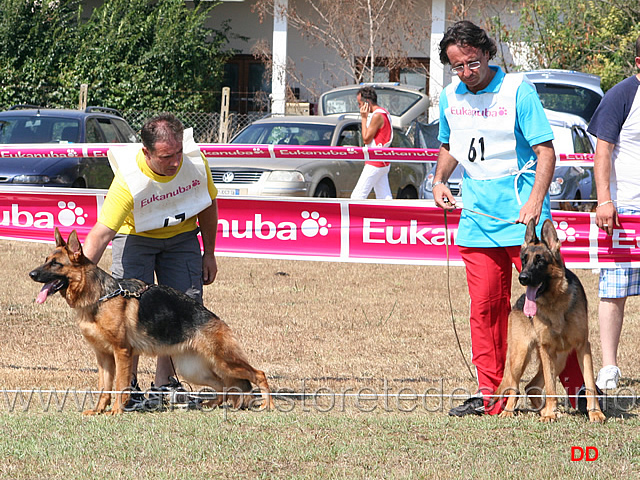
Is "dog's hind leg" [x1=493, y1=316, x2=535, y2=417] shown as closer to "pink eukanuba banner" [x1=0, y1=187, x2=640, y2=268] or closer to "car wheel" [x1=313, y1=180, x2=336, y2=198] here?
"pink eukanuba banner" [x1=0, y1=187, x2=640, y2=268]

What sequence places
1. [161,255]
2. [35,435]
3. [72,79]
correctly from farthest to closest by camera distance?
[72,79] < [161,255] < [35,435]

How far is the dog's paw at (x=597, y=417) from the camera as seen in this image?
487cm

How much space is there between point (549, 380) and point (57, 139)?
1042 cm

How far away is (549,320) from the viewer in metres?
4.86

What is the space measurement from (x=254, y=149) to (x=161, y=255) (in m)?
6.93

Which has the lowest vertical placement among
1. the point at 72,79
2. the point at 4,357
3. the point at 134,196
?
the point at 4,357

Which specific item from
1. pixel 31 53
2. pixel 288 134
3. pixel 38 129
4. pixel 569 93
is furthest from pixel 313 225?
pixel 31 53

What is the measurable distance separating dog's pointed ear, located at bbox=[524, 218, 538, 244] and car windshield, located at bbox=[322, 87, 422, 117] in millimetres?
14685

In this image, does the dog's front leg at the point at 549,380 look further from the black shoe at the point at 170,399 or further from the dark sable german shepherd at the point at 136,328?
the black shoe at the point at 170,399

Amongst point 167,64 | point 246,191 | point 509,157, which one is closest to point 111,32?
point 167,64

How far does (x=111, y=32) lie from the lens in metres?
25.5

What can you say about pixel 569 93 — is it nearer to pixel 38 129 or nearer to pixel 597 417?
pixel 38 129

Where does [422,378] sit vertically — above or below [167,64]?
below

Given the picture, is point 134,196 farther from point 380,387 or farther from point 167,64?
point 167,64
